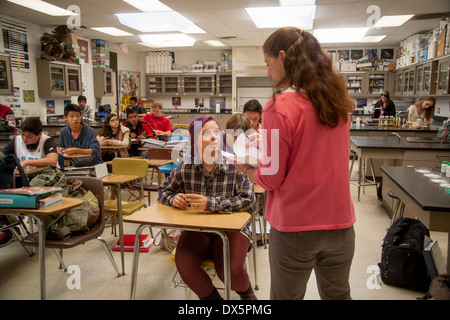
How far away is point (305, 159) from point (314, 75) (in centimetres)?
30

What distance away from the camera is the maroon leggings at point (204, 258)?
1996 millimetres

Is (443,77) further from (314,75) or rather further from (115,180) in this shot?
(314,75)

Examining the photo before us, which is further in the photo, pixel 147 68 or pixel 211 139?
pixel 147 68

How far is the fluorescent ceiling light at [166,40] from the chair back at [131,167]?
5388 millimetres

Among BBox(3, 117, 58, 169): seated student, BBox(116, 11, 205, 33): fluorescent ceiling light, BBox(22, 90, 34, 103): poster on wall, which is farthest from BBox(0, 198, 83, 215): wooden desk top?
BBox(22, 90, 34, 103): poster on wall

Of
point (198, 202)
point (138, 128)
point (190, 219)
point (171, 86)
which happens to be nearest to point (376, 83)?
point (171, 86)

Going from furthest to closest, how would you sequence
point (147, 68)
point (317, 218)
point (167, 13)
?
1. point (147, 68)
2. point (167, 13)
3. point (317, 218)

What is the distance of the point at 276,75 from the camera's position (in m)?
1.34

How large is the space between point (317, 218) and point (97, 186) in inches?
74.2

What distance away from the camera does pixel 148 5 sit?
5.63m

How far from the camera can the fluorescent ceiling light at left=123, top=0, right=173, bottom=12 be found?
5432 mm

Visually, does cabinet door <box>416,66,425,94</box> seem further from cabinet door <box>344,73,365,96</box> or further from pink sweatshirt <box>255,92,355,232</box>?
pink sweatshirt <box>255,92,355,232</box>
